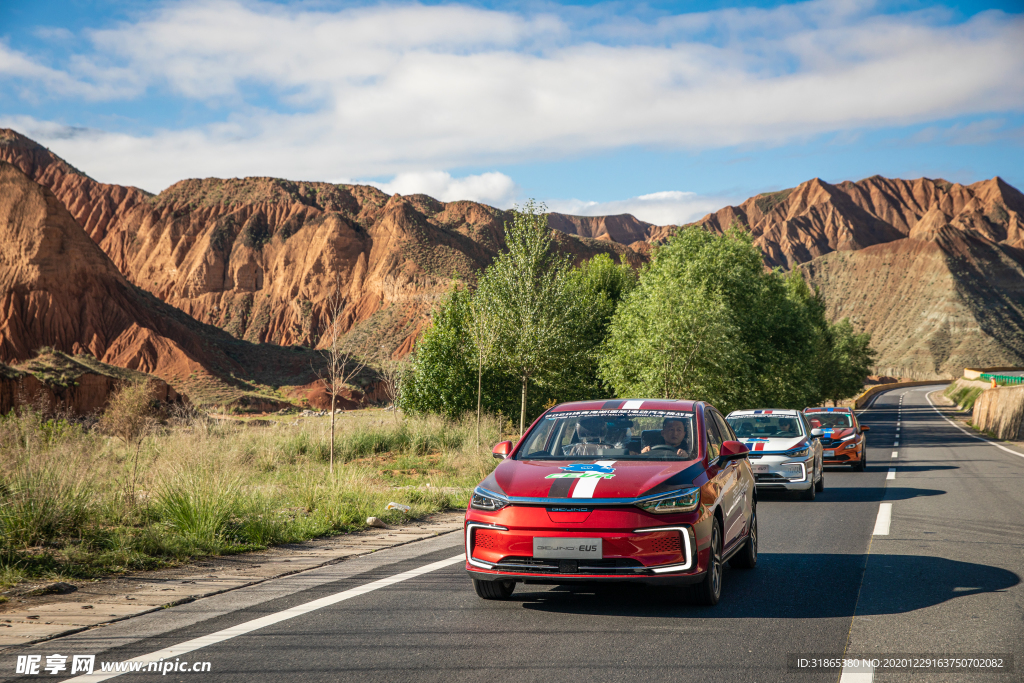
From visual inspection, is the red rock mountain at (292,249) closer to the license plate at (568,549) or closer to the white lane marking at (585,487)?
the white lane marking at (585,487)

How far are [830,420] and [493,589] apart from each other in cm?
1775

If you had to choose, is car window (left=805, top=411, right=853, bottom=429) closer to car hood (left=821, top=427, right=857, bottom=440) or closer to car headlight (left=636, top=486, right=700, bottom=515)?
car hood (left=821, top=427, right=857, bottom=440)

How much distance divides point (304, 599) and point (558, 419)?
2.62 m

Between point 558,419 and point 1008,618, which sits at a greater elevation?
point 558,419

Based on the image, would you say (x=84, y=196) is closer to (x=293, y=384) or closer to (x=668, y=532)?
(x=293, y=384)

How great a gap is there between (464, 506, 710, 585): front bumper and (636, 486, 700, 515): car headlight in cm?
5

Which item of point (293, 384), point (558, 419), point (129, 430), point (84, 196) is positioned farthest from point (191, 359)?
point (84, 196)

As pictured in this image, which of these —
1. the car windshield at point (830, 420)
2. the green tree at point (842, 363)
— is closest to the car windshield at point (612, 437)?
the car windshield at point (830, 420)

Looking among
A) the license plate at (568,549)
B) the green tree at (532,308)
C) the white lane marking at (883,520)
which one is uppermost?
the green tree at (532,308)

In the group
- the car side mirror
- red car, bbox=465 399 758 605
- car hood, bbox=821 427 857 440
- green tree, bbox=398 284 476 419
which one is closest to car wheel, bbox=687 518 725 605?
red car, bbox=465 399 758 605

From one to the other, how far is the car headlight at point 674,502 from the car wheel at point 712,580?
370mm

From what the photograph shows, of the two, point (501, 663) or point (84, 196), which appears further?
point (84, 196)

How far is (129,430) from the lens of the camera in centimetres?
2152

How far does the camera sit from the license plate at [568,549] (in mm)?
5574
